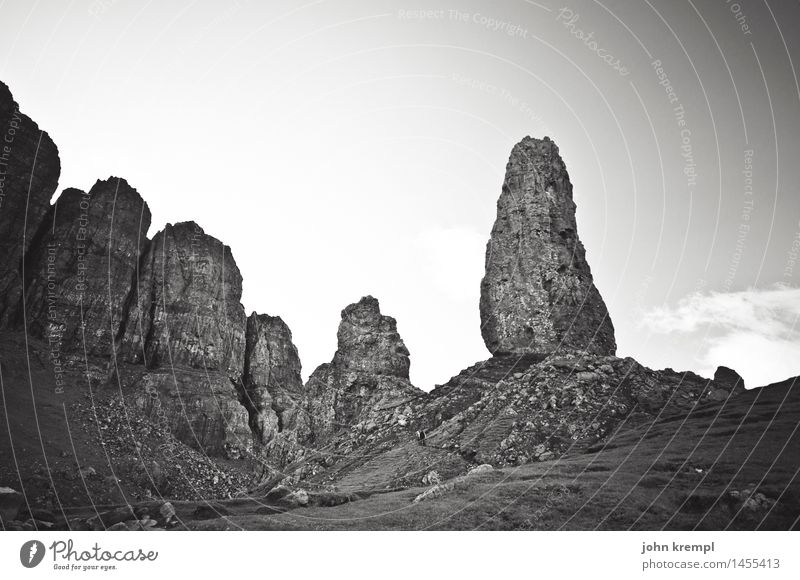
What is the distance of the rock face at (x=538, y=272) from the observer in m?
63.6

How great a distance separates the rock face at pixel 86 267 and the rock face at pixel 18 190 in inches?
174

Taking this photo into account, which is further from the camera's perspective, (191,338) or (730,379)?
(191,338)

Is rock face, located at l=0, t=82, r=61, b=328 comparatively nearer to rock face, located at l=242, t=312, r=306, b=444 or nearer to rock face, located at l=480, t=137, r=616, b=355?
rock face, located at l=242, t=312, r=306, b=444

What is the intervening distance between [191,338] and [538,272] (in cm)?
8569

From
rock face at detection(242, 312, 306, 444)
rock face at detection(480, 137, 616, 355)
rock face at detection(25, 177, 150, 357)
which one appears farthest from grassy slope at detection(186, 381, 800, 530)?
rock face at detection(242, 312, 306, 444)

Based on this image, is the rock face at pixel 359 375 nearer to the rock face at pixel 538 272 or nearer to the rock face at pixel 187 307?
the rock face at pixel 538 272

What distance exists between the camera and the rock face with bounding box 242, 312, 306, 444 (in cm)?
11375

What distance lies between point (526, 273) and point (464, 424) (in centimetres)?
3172

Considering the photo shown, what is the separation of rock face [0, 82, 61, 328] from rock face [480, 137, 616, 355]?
291 ft

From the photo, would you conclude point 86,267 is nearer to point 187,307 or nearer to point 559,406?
point 187,307
